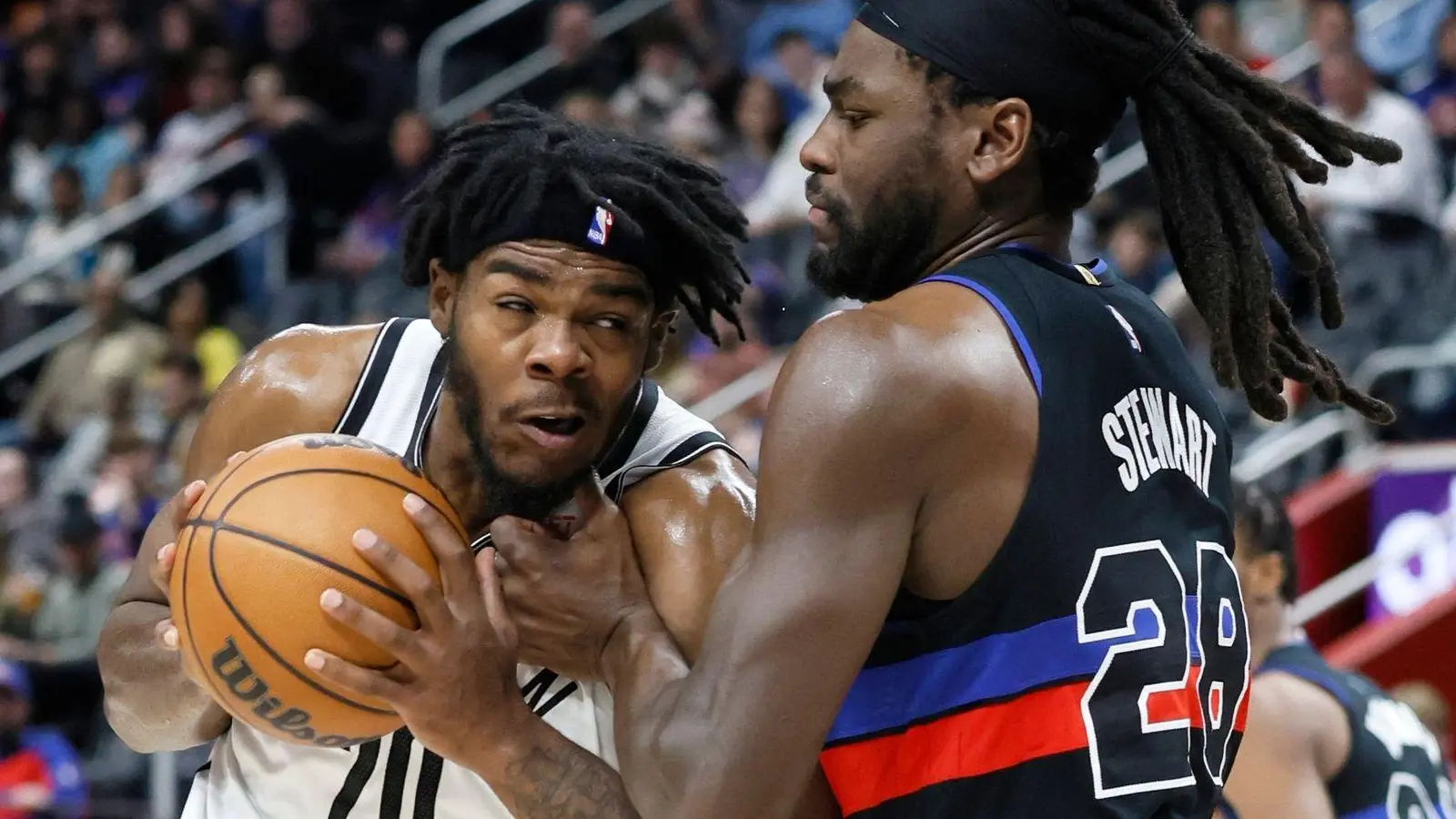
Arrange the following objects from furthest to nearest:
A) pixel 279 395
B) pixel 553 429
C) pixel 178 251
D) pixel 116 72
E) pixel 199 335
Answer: pixel 116 72, pixel 178 251, pixel 199 335, pixel 279 395, pixel 553 429

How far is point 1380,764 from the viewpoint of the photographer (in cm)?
457

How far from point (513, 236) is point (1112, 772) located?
132cm

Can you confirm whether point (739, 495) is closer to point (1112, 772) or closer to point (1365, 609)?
point (1112, 772)

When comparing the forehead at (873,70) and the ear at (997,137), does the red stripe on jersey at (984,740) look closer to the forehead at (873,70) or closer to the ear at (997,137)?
the ear at (997,137)

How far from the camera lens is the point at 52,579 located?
9.32 m

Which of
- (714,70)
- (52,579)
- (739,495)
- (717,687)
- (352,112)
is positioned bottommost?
(52,579)

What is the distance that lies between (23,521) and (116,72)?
4.79 metres

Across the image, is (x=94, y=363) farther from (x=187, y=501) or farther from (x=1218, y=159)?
(x=1218, y=159)

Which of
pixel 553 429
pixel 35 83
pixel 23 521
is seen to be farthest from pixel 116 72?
pixel 553 429

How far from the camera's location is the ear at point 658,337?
330cm

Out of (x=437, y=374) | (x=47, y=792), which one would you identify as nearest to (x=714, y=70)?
(x=47, y=792)

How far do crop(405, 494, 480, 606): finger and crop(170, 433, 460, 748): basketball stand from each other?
0.06 ft

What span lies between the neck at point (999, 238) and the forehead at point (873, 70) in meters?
0.22

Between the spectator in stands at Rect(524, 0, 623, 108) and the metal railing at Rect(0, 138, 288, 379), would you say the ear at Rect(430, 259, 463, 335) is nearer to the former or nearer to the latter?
the spectator in stands at Rect(524, 0, 623, 108)
